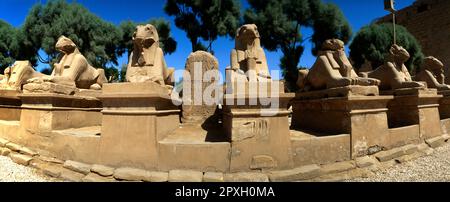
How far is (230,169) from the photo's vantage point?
314cm

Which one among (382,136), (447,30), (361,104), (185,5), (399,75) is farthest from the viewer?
(185,5)

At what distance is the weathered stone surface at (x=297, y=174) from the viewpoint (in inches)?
122

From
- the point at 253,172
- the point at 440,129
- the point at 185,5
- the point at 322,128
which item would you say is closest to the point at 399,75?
the point at 440,129

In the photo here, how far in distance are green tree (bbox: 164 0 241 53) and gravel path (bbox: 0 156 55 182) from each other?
14216mm

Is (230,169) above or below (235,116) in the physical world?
below

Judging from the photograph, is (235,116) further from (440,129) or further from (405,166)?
(440,129)

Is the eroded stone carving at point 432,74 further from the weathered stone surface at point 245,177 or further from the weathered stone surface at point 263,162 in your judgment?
the weathered stone surface at point 245,177

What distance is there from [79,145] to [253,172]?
2292 millimetres

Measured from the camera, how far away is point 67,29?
14.7 m

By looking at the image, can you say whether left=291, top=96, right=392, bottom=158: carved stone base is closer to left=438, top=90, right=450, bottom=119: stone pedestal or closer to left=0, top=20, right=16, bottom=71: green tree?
left=438, top=90, right=450, bottom=119: stone pedestal

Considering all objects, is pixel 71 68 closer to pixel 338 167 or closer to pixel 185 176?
pixel 185 176

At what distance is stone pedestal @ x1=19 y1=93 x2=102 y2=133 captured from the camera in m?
3.88

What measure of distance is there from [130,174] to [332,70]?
3272mm
